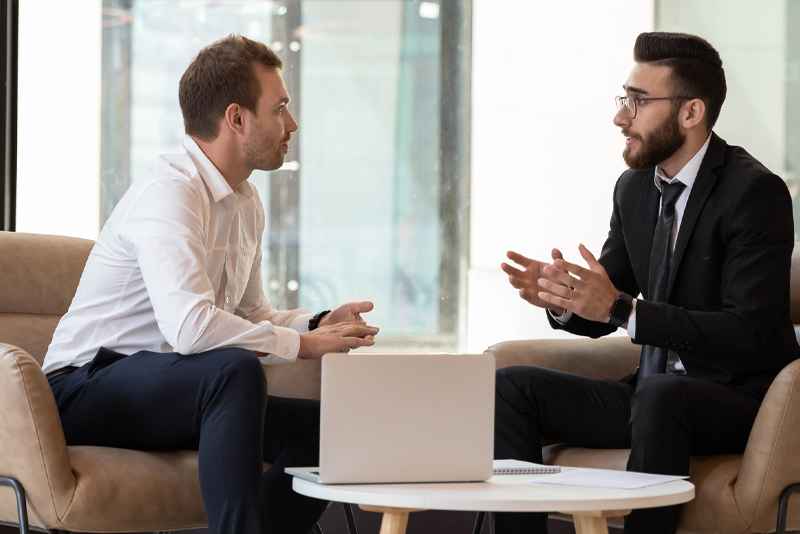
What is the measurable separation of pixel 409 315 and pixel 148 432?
258 centimetres

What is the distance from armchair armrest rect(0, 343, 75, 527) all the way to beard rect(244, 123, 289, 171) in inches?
28.2

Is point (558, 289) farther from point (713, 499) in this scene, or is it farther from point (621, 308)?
point (713, 499)

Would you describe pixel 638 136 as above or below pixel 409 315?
above

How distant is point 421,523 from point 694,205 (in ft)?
4.81

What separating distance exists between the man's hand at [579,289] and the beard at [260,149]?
72cm

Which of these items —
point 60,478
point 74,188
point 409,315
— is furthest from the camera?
point 409,315

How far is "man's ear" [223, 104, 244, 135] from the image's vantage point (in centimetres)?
195

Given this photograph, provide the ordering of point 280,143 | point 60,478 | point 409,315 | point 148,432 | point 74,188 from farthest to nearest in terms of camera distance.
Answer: point 409,315
point 74,188
point 280,143
point 148,432
point 60,478

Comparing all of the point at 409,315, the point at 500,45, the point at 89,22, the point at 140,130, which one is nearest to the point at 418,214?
the point at 409,315

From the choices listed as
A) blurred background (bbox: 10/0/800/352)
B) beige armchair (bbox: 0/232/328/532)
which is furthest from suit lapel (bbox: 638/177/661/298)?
blurred background (bbox: 10/0/800/352)

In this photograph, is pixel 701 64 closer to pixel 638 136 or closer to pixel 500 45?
pixel 638 136

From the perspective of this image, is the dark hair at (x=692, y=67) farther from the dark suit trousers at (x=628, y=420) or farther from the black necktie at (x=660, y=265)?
the dark suit trousers at (x=628, y=420)

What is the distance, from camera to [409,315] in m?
4.14

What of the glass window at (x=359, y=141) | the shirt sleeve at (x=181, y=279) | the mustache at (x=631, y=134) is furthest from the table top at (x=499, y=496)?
the glass window at (x=359, y=141)
